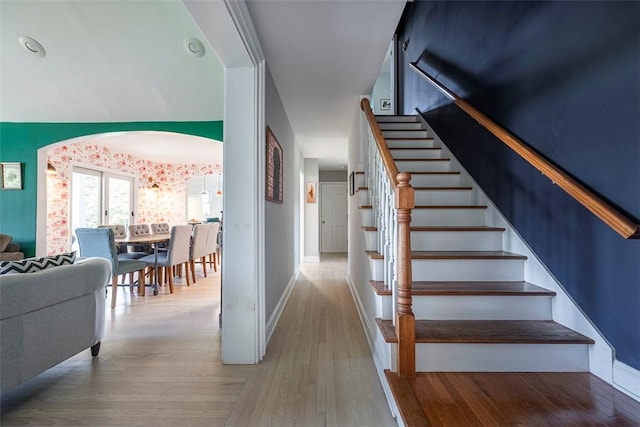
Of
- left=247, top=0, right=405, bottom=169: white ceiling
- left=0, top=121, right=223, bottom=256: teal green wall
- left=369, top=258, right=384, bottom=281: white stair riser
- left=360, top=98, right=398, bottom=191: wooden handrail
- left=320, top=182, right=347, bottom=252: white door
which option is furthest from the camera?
left=320, top=182, right=347, bottom=252: white door

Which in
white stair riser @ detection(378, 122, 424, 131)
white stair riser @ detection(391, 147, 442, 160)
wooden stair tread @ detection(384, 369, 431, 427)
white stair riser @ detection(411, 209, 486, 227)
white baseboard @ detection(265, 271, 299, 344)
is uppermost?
white stair riser @ detection(378, 122, 424, 131)

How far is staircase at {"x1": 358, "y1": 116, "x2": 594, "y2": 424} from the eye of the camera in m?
1.43

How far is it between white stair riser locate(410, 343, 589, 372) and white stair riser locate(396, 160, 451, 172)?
6.14 feet

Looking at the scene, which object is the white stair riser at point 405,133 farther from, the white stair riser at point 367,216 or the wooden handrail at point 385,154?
the white stair riser at point 367,216

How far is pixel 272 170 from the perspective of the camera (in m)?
2.65

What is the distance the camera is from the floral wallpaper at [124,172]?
16.1 feet

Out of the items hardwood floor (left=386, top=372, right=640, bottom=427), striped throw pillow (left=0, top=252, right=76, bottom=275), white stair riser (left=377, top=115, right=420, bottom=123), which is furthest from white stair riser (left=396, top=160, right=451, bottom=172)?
striped throw pillow (left=0, top=252, right=76, bottom=275)

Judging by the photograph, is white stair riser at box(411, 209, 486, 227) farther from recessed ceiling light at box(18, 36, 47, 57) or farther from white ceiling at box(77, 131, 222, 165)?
recessed ceiling light at box(18, 36, 47, 57)

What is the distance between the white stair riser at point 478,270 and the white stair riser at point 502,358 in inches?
20.8

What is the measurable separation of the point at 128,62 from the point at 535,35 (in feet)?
11.9

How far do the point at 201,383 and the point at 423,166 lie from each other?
266 centimetres

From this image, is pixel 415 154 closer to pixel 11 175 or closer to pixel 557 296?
pixel 557 296

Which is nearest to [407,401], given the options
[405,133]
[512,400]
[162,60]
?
[512,400]

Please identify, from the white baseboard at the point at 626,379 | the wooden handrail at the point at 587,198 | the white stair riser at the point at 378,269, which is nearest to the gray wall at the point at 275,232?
the white stair riser at the point at 378,269
